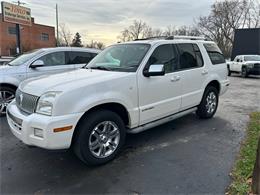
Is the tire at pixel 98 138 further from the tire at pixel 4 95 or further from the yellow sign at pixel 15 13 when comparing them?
the yellow sign at pixel 15 13

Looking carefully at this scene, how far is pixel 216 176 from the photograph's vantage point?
343cm

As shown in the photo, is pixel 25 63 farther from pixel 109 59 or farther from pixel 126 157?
pixel 126 157

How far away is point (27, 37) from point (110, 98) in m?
54.3

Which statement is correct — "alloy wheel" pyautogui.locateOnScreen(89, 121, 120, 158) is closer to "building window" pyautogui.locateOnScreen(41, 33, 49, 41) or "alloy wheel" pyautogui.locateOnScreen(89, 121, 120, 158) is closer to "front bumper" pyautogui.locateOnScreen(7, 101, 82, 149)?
"front bumper" pyautogui.locateOnScreen(7, 101, 82, 149)

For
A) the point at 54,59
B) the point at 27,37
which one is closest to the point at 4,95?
the point at 54,59

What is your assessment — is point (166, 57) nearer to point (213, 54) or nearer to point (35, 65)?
point (213, 54)

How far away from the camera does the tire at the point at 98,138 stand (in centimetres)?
351

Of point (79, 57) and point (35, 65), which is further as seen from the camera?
point (79, 57)

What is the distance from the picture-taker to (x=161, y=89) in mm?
4562

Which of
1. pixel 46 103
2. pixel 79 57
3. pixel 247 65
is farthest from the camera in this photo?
pixel 247 65

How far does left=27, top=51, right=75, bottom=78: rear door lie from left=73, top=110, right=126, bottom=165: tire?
3.82m

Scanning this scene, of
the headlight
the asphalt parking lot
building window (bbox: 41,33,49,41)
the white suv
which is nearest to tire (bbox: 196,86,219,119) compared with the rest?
the white suv

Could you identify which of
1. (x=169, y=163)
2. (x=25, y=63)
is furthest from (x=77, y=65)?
(x=169, y=163)

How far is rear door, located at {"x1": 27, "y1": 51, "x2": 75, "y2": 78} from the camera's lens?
686 centimetres
